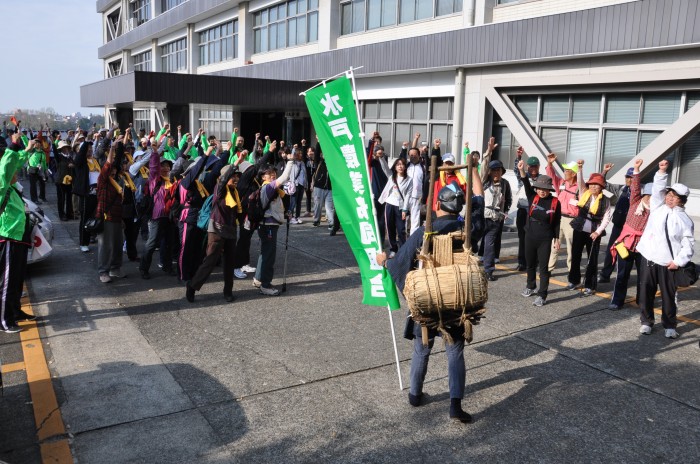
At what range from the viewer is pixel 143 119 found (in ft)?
127

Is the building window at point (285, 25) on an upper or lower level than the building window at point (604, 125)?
upper

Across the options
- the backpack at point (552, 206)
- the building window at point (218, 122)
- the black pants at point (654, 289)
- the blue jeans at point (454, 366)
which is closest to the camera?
the blue jeans at point (454, 366)

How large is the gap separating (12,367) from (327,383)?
3.09 meters

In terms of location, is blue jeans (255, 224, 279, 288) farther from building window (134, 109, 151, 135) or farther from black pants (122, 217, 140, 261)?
building window (134, 109, 151, 135)

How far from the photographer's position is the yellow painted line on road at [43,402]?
4129mm

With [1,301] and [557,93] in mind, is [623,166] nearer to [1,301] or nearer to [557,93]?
[557,93]

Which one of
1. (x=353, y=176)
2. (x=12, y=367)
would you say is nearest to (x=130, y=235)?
(x=12, y=367)

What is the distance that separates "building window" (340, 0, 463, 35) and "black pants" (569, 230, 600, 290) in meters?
10.3

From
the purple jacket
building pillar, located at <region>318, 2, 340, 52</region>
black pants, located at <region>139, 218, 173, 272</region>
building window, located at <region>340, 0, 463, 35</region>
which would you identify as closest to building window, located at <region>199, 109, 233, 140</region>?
building pillar, located at <region>318, 2, 340, 52</region>

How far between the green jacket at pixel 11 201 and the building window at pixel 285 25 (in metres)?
18.6

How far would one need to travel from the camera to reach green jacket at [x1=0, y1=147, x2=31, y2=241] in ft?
20.7

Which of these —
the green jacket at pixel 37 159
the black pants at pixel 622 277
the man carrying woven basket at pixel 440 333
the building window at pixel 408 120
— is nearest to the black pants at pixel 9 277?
the man carrying woven basket at pixel 440 333

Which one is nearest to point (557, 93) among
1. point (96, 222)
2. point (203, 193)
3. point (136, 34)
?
point (203, 193)

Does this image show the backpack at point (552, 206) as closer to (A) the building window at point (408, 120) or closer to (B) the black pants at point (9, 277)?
(B) the black pants at point (9, 277)
